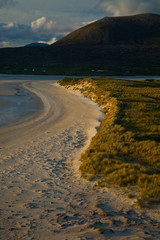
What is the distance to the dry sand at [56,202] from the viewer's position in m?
6.22

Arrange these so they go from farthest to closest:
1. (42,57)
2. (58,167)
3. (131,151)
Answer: (42,57) → (131,151) → (58,167)

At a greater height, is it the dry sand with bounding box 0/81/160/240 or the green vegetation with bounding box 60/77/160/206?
the green vegetation with bounding box 60/77/160/206

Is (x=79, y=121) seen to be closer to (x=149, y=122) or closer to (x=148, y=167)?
(x=149, y=122)

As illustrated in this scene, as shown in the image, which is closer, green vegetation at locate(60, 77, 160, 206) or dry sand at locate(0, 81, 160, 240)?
dry sand at locate(0, 81, 160, 240)

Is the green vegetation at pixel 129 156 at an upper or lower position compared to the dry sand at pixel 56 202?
upper

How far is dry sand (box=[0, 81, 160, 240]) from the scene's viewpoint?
6219 millimetres

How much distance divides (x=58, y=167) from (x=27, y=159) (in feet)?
6.49

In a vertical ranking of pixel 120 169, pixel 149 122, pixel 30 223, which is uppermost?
pixel 149 122

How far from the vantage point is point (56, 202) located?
779 cm

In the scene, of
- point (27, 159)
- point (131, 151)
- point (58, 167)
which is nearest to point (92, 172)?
point (58, 167)

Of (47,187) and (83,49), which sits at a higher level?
(83,49)

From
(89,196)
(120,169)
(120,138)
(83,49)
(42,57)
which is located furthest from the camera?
(83,49)

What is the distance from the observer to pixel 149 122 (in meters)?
16.2

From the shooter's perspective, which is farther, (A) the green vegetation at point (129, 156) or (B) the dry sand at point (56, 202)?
(A) the green vegetation at point (129, 156)
